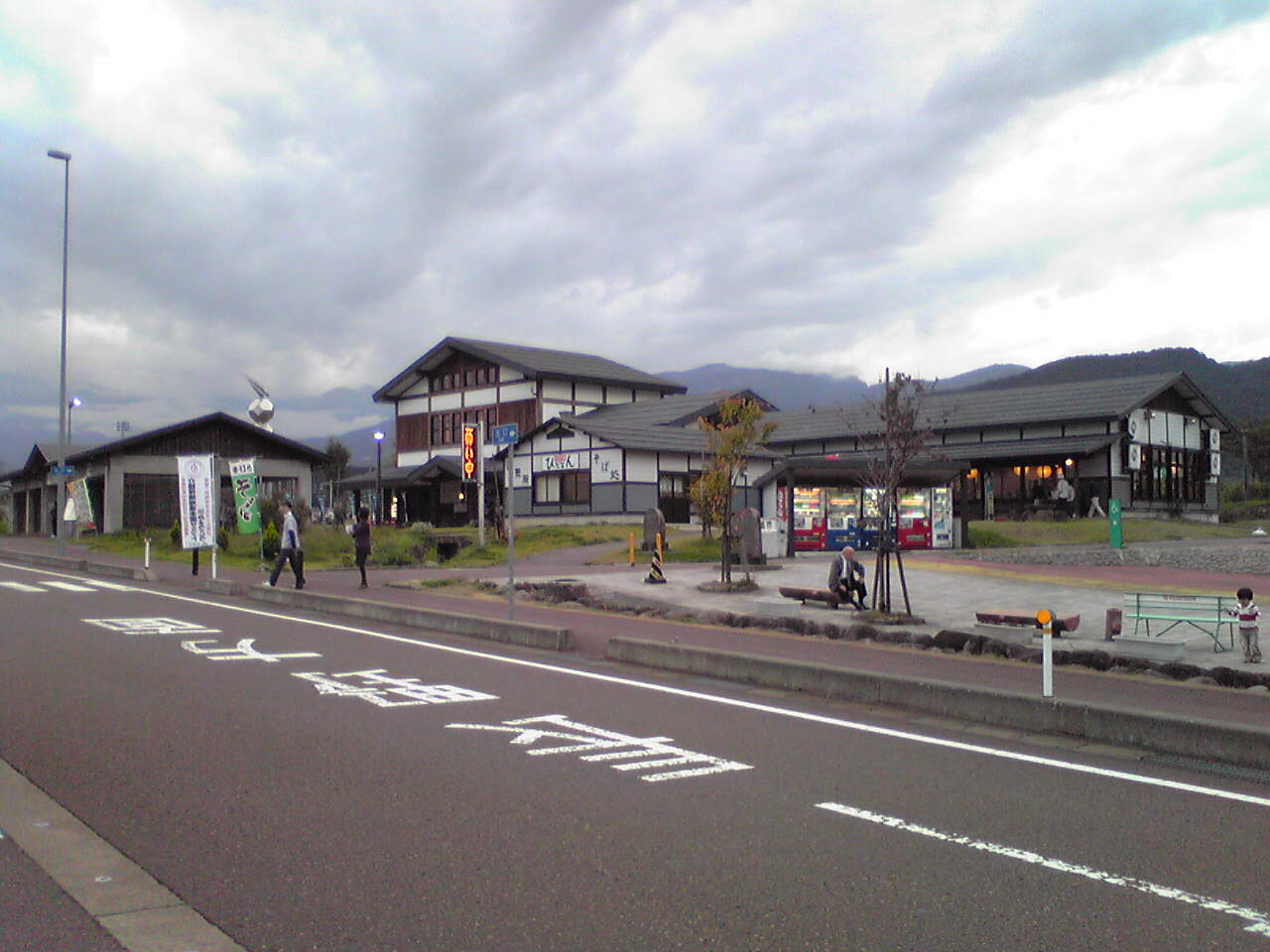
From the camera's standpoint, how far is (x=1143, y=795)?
6566 millimetres

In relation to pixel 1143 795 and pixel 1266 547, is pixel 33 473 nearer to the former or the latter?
pixel 1266 547

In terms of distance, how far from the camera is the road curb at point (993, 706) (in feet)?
25.2

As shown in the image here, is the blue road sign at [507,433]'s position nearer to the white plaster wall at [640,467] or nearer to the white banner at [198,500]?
the white banner at [198,500]

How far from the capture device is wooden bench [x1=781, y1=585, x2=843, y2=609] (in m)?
17.8

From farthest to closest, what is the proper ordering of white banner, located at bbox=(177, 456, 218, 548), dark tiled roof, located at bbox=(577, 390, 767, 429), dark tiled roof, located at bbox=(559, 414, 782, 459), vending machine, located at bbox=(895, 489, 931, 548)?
dark tiled roof, located at bbox=(577, 390, 767, 429) → dark tiled roof, located at bbox=(559, 414, 782, 459) → vending machine, located at bbox=(895, 489, 931, 548) → white banner, located at bbox=(177, 456, 218, 548)

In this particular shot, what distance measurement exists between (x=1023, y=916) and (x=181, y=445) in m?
47.9

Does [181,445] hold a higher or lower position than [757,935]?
higher

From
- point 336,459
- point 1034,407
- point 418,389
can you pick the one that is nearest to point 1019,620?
point 1034,407

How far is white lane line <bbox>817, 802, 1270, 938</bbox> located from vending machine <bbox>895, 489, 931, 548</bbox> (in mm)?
25650

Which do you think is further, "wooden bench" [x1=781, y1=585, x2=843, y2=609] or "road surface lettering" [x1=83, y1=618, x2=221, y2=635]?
"wooden bench" [x1=781, y1=585, x2=843, y2=609]

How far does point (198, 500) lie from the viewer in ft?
81.1

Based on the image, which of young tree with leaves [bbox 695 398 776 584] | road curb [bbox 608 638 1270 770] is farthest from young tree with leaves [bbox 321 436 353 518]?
road curb [bbox 608 638 1270 770]

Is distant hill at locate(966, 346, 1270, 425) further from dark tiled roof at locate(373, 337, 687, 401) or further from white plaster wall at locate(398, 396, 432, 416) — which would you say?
white plaster wall at locate(398, 396, 432, 416)

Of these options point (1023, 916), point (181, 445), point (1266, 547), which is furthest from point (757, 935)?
point (181, 445)
